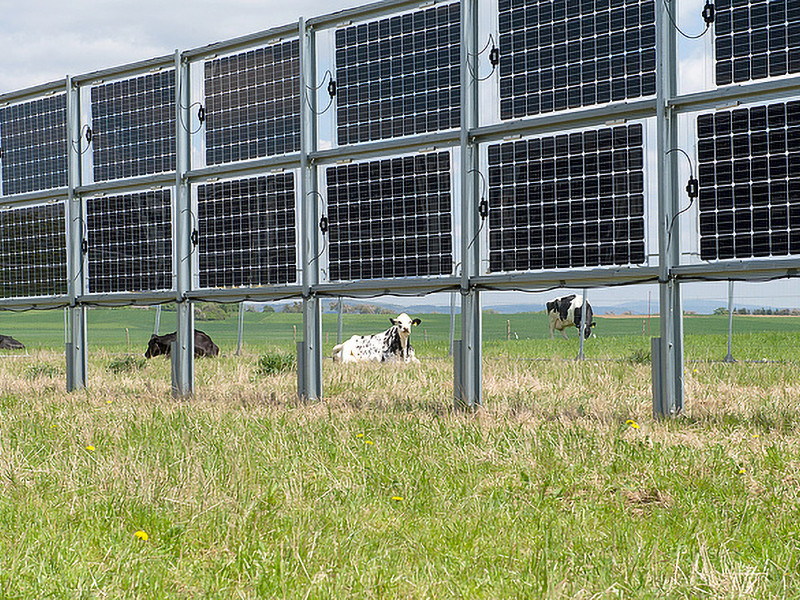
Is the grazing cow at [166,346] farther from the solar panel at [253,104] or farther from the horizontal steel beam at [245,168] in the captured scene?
the solar panel at [253,104]

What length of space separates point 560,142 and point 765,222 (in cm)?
228

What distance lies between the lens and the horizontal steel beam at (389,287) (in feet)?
32.7

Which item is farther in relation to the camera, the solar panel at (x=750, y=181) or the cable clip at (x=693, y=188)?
the cable clip at (x=693, y=188)

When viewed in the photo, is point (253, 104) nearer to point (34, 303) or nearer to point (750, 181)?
point (34, 303)

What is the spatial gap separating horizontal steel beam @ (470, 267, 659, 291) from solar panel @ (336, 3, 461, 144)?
1929 millimetres

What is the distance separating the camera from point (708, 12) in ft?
28.4

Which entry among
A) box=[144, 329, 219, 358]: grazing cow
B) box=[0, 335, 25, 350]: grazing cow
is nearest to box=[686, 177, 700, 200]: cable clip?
box=[144, 329, 219, 358]: grazing cow

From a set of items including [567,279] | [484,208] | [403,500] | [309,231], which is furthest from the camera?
[309,231]

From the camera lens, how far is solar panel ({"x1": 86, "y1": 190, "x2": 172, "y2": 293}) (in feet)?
40.8

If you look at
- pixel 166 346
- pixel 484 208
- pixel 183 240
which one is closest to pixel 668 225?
pixel 484 208

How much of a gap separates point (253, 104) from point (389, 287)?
11.1ft

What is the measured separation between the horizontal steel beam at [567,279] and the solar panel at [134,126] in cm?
535

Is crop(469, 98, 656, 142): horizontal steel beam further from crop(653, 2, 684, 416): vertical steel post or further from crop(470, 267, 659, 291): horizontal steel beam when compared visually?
crop(470, 267, 659, 291): horizontal steel beam

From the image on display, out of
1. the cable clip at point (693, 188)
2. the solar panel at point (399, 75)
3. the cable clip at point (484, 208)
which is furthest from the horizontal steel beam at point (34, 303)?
the cable clip at point (693, 188)
